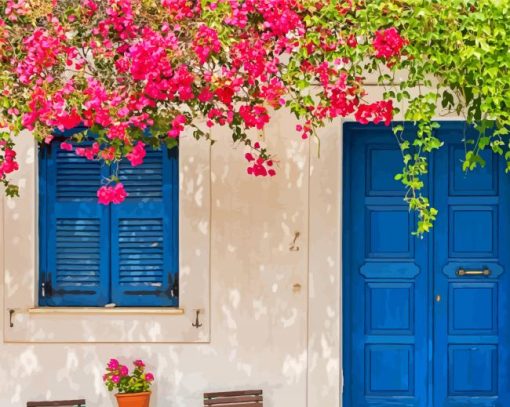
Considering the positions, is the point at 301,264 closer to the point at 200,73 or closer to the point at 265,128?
the point at 265,128

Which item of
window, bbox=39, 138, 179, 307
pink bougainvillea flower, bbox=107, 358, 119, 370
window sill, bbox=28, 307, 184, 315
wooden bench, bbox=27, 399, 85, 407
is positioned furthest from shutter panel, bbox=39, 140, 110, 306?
wooden bench, bbox=27, 399, 85, 407

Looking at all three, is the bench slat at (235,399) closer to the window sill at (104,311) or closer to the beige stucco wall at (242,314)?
the beige stucco wall at (242,314)

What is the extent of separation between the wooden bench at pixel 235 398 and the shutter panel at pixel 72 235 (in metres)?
1.11

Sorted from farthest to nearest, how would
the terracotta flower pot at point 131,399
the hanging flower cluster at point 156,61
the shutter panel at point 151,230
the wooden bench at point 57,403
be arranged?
the shutter panel at point 151,230 < the wooden bench at point 57,403 < the terracotta flower pot at point 131,399 < the hanging flower cluster at point 156,61

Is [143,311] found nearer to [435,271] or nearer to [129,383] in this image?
[129,383]

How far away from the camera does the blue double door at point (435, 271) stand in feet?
23.2

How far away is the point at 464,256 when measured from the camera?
710 cm

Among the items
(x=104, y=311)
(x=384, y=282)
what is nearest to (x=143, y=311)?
(x=104, y=311)

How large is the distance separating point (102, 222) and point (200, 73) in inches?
84.4

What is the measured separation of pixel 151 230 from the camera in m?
6.95

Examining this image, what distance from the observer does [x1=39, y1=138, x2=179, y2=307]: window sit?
22.8 feet

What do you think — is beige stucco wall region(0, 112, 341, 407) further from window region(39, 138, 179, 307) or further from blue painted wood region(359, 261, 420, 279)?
blue painted wood region(359, 261, 420, 279)

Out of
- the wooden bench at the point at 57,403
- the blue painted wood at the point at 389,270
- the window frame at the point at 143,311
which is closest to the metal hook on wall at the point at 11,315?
the window frame at the point at 143,311

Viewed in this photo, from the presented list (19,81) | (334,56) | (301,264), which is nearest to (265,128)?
(301,264)
